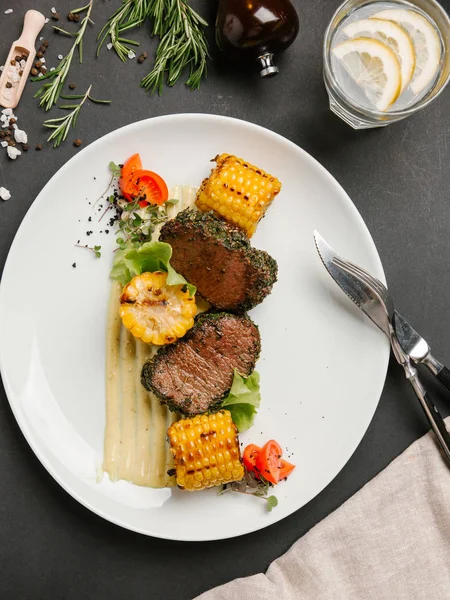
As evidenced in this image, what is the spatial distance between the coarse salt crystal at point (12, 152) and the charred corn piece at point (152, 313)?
1.16 meters

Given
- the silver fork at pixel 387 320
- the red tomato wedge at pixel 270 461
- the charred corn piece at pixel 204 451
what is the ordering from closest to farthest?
the charred corn piece at pixel 204 451 < the red tomato wedge at pixel 270 461 < the silver fork at pixel 387 320

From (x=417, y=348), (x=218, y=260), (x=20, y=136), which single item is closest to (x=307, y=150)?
(x=218, y=260)

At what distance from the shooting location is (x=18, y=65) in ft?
11.3

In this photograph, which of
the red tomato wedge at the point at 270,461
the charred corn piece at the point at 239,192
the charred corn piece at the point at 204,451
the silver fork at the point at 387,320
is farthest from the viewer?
the silver fork at the point at 387,320

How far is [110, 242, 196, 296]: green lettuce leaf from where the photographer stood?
3.11 m

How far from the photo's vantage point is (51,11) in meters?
3.50

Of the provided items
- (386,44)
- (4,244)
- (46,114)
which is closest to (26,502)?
(4,244)

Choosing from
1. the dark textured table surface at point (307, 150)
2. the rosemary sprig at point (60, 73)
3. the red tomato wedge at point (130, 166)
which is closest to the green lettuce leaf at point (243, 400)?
the dark textured table surface at point (307, 150)

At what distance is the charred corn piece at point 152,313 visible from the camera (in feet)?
10.1

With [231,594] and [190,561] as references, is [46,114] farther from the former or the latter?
[231,594]

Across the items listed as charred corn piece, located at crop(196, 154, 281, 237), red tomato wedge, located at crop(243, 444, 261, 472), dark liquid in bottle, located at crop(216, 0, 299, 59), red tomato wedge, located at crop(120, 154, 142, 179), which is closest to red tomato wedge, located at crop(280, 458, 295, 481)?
red tomato wedge, located at crop(243, 444, 261, 472)

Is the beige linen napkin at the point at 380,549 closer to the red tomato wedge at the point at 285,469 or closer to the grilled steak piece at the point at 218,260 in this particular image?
the red tomato wedge at the point at 285,469

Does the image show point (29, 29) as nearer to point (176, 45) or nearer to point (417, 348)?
point (176, 45)

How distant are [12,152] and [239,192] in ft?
4.79
